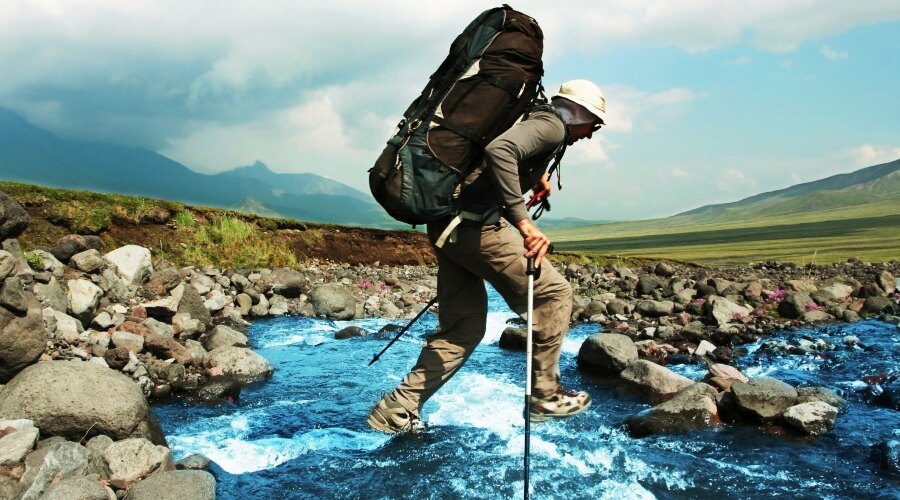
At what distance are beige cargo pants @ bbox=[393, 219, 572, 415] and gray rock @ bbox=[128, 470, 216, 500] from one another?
1889mm

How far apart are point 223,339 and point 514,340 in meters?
5.25

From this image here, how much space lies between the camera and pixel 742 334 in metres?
12.0

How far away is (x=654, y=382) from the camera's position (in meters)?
7.65

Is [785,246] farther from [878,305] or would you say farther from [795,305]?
[795,305]

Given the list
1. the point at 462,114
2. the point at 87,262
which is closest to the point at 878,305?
the point at 462,114

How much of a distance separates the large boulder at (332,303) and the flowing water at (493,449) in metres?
5.85

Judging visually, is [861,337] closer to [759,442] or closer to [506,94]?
[759,442]

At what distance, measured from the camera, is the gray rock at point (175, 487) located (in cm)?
418

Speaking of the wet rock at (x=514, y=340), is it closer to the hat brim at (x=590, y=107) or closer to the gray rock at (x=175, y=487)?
the hat brim at (x=590, y=107)

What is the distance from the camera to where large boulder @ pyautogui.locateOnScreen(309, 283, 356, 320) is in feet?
48.4

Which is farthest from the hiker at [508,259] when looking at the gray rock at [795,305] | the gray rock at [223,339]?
the gray rock at [795,305]

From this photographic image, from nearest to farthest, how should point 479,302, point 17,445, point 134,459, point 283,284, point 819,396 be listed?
point 17,445 → point 134,459 → point 479,302 → point 819,396 → point 283,284

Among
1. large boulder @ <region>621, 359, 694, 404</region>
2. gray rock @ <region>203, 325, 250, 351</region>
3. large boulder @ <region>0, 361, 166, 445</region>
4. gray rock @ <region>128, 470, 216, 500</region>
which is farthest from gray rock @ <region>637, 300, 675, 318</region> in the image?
gray rock @ <region>128, 470, 216, 500</region>

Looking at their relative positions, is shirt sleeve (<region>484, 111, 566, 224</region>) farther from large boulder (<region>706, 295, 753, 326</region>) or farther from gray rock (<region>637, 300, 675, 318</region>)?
gray rock (<region>637, 300, 675, 318</region>)
